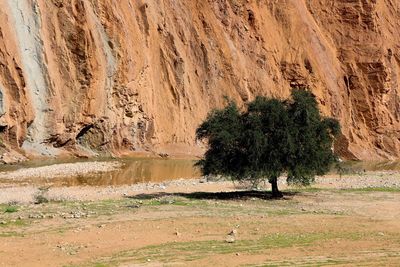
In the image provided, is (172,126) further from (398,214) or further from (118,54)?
(398,214)

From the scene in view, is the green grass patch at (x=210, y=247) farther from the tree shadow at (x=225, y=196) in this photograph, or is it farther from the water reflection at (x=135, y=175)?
the water reflection at (x=135, y=175)

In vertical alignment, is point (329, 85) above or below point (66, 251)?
above

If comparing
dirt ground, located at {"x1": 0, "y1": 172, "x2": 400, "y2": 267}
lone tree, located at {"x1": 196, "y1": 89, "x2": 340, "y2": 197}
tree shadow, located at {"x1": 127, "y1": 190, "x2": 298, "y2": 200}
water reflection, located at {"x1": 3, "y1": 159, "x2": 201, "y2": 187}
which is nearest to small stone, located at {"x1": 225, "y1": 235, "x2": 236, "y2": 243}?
dirt ground, located at {"x1": 0, "y1": 172, "x2": 400, "y2": 267}

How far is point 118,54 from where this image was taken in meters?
51.6

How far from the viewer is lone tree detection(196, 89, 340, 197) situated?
22.9 m

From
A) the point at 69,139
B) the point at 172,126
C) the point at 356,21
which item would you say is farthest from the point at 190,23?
the point at 356,21

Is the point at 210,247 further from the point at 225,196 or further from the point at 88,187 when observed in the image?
the point at 88,187

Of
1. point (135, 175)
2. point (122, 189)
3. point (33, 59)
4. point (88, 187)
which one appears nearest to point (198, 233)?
point (122, 189)

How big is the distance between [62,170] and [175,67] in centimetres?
2552

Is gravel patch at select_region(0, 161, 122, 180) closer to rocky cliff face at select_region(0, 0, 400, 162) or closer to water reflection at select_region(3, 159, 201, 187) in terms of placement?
water reflection at select_region(3, 159, 201, 187)

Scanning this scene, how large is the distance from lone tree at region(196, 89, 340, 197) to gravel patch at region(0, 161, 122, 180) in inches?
473

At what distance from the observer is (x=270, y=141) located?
23.2 meters

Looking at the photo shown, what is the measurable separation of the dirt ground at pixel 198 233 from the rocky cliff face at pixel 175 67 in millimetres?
23260

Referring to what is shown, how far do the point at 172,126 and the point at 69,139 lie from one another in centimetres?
1215
